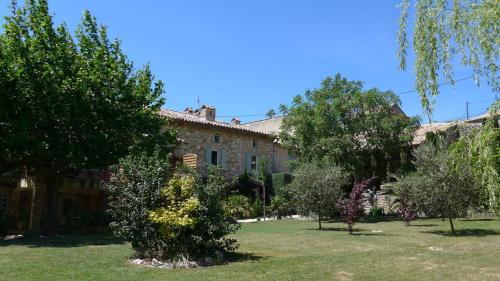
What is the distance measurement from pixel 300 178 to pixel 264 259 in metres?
8.86

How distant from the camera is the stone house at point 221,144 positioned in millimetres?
29359

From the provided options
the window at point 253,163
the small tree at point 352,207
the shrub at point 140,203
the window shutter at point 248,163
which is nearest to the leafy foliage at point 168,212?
the shrub at point 140,203

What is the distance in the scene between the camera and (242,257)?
11312mm

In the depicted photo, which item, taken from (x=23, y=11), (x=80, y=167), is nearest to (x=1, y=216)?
(x=80, y=167)

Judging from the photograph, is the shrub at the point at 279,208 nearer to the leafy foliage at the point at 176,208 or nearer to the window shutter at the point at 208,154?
the window shutter at the point at 208,154

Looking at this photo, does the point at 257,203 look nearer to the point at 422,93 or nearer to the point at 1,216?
the point at 1,216

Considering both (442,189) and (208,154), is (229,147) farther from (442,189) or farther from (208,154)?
(442,189)

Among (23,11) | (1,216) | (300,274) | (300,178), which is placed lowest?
(300,274)

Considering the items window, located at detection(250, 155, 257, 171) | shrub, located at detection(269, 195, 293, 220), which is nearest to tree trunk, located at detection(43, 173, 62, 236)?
shrub, located at detection(269, 195, 293, 220)

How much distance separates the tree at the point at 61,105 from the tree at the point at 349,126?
31.6 ft

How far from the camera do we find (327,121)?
86.1ft

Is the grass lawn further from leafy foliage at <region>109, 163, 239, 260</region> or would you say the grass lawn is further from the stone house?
the stone house

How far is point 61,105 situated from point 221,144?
626 inches

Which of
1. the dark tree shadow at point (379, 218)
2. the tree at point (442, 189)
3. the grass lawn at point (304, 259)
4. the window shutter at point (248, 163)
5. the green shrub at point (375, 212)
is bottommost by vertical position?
the grass lawn at point (304, 259)
